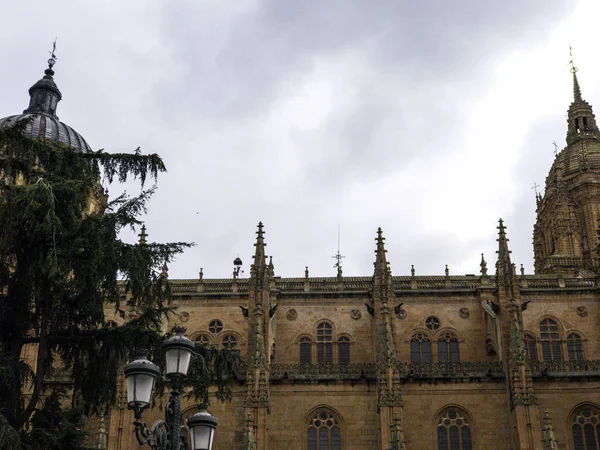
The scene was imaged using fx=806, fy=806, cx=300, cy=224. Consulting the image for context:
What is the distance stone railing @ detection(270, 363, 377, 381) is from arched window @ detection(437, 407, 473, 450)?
4040mm

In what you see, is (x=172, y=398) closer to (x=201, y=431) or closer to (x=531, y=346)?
(x=201, y=431)

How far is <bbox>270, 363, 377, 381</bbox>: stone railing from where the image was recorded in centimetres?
4078

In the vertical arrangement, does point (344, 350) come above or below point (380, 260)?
below

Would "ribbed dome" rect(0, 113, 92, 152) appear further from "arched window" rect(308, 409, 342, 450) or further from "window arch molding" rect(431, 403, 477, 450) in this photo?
"window arch molding" rect(431, 403, 477, 450)

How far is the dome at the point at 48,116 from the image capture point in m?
48.2

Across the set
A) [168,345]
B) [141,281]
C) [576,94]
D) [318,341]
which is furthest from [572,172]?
[168,345]

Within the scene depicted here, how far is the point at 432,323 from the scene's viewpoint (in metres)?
44.6

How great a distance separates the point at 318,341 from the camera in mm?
44406

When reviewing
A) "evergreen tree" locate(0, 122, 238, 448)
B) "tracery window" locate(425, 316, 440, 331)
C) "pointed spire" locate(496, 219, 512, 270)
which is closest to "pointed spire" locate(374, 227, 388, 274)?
"tracery window" locate(425, 316, 440, 331)

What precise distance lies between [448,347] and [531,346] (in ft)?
14.5

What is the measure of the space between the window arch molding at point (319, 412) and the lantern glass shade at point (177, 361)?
88.3ft

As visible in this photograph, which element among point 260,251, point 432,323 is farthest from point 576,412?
point 260,251

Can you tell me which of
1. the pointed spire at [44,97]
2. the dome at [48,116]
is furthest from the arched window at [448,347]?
the pointed spire at [44,97]

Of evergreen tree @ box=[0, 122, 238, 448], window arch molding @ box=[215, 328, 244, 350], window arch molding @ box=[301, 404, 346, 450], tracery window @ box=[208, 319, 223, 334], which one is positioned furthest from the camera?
tracery window @ box=[208, 319, 223, 334]
